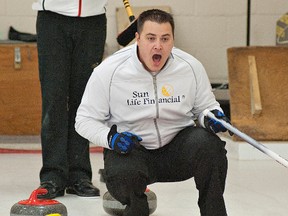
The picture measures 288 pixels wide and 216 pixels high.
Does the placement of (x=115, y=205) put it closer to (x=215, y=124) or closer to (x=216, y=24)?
(x=215, y=124)

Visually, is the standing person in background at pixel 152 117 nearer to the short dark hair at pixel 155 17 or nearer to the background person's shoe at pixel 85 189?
the short dark hair at pixel 155 17

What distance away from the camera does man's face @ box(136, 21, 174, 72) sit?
3.21m

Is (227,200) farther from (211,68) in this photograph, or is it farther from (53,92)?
(211,68)

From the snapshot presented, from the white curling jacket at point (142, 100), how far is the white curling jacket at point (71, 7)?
2.54 ft

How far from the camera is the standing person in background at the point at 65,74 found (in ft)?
13.4

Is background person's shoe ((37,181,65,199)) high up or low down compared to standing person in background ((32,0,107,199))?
down

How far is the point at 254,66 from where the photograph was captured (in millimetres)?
5766

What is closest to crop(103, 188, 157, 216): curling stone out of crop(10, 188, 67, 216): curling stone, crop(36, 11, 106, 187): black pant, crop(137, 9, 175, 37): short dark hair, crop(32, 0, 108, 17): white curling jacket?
crop(10, 188, 67, 216): curling stone

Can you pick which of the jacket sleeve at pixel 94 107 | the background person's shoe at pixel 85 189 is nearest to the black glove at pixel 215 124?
the jacket sleeve at pixel 94 107

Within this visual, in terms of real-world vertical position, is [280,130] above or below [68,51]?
below

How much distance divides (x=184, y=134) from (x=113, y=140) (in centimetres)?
33

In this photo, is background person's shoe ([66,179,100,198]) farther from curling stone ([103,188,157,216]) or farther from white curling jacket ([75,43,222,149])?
white curling jacket ([75,43,222,149])

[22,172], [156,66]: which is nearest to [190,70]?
[156,66]

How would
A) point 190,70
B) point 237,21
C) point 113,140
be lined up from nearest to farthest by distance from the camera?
1. point 113,140
2. point 190,70
3. point 237,21
